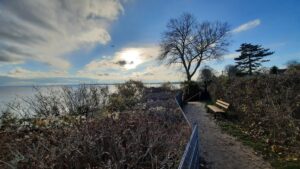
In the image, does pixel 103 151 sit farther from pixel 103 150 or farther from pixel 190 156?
pixel 190 156

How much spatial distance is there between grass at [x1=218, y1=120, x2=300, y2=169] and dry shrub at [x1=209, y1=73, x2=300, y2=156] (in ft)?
0.88

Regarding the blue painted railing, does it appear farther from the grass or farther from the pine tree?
the pine tree

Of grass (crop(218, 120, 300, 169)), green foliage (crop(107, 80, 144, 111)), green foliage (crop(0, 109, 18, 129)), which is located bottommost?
grass (crop(218, 120, 300, 169))

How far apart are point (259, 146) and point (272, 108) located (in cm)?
159

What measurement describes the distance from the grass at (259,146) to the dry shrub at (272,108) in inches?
10.6

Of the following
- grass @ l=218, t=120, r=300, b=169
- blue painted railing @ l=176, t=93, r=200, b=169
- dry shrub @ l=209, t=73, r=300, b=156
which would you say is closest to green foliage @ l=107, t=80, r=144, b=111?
grass @ l=218, t=120, r=300, b=169

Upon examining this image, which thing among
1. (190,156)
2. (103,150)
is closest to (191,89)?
(103,150)

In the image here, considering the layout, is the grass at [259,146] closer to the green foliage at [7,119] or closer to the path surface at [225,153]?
the path surface at [225,153]

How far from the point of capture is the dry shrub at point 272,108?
7.90 m

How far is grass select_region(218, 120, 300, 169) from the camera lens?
6266 mm

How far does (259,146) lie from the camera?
310 inches

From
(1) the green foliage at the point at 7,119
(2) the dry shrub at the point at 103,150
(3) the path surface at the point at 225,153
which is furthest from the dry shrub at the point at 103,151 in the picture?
(1) the green foliage at the point at 7,119

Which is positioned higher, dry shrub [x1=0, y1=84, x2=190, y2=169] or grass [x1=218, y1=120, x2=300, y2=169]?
dry shrub [x1=0, y1=84, x2=190, y2=169]

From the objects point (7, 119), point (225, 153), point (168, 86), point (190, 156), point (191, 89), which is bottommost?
point (225, 153)
